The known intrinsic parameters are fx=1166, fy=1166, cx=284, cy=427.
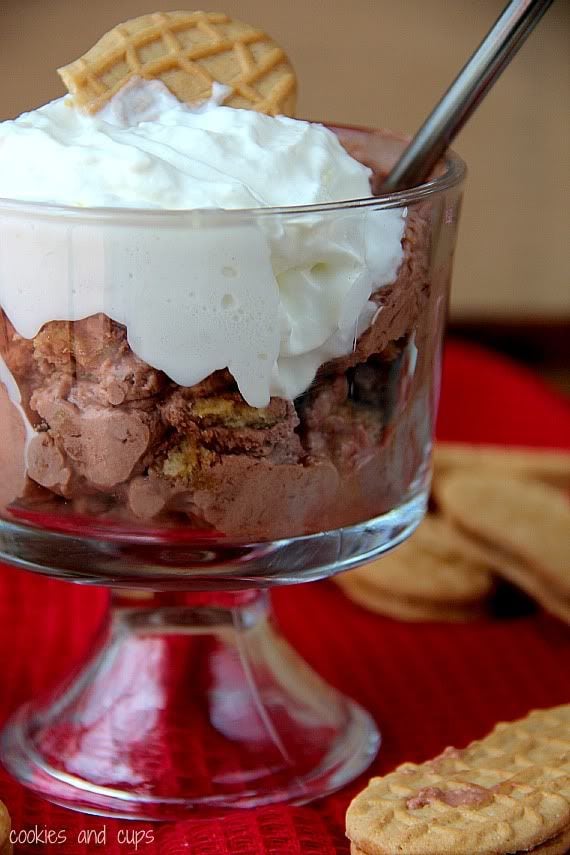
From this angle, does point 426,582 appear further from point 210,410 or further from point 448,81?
point 448,81

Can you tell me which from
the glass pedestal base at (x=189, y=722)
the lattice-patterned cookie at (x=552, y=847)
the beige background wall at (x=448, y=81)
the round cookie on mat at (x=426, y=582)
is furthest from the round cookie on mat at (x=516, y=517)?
the beige background wall at (x=448, y=81)

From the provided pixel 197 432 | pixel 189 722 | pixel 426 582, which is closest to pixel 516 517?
pixel 426 582

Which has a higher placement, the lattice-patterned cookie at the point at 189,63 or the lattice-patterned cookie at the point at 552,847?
the lattice-patterned cookie at the point at 189,63

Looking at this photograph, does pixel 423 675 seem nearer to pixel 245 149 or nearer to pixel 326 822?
pixel 326 822

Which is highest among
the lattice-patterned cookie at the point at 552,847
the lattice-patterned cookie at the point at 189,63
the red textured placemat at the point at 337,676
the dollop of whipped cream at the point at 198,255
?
the lattice-patterned cookie at the point at 189,63

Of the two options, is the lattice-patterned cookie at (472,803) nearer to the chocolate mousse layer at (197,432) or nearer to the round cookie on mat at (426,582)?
the chocolate mousse layer at (197,432)

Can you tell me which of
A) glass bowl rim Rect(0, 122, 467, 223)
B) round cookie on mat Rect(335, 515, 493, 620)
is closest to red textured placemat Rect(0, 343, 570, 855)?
round cookie on mat Rect(335, 515, 493, 620)

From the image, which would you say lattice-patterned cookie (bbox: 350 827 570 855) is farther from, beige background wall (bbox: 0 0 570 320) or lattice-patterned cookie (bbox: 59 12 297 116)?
beige background wall (bbox: 0 0 570 320)
